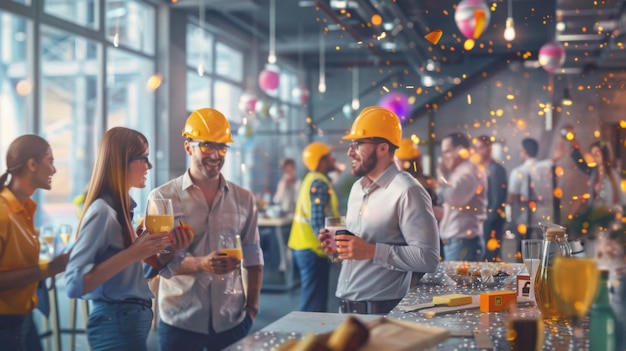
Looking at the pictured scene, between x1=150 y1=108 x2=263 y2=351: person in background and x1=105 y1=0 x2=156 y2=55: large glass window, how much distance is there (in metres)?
5.49

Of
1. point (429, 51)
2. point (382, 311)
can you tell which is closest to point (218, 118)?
point (382, 311)

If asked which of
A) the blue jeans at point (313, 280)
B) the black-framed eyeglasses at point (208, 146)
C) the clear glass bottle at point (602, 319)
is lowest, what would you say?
the blue jeans at point (313, 280)

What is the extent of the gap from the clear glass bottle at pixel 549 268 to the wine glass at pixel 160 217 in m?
1.27

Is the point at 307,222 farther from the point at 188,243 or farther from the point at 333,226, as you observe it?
the point at 188,243

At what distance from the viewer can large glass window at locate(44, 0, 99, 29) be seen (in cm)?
725

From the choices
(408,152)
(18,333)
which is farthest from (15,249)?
(408,152)

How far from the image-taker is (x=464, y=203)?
5980 millimetres

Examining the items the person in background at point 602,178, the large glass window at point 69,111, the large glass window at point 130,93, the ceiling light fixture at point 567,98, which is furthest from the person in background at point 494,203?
the large glass window at point 69,111

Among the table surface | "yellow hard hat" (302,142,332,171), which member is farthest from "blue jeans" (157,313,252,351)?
"yellow hard hat" (302,142,332,171)

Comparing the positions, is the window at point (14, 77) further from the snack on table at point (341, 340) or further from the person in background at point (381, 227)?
the snack on table at point (341, 340)

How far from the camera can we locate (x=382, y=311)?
3057mm

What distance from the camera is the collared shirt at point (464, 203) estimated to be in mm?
5820

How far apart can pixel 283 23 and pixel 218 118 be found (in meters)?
9.75

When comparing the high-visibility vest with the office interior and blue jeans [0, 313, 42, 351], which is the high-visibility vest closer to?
the office interior
